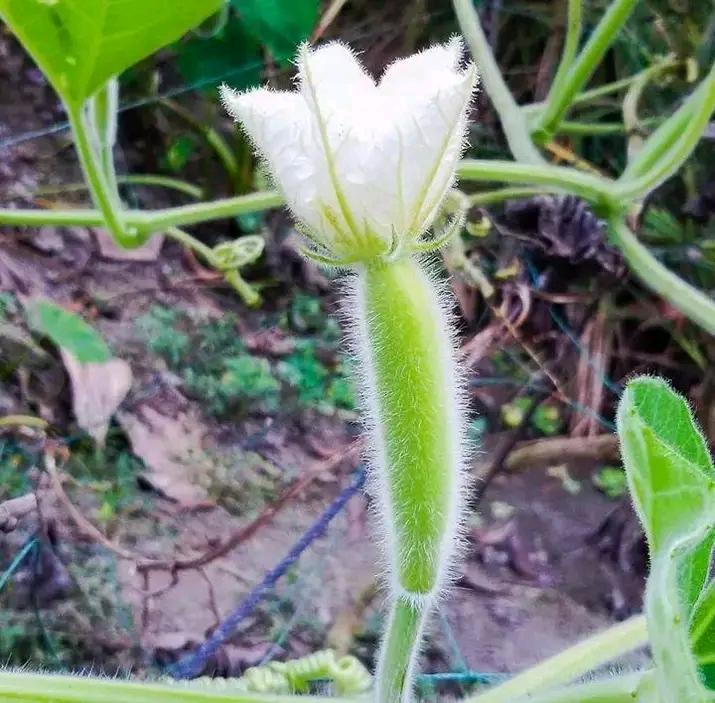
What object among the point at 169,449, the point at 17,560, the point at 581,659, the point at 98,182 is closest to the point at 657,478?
the point at 581,659

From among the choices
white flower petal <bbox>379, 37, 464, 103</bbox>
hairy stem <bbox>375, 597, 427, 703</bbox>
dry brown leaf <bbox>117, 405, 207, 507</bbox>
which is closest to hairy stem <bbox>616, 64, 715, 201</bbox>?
white flower petal <bbox>379, 37, 464, 103</bbox>

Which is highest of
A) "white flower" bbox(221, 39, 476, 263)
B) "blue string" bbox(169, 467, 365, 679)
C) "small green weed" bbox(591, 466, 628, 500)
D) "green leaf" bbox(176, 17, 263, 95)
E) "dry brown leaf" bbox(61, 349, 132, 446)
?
"green leaf" bbox(176, 17, 263, 95)

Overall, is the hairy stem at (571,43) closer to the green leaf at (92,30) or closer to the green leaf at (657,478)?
the green leaf at (92,30)

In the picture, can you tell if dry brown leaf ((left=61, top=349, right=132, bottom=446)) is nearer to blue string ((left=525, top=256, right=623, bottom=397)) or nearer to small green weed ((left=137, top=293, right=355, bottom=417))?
small green weed ((left=137, top=293, right=355, bottom=417))

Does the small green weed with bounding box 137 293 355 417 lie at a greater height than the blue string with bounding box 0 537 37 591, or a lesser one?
greater

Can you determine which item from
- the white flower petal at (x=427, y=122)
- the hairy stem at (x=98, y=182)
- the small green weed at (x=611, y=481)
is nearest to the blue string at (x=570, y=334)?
the small green weed at (x=611, y=481)

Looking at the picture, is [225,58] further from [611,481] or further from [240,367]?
[611,481]

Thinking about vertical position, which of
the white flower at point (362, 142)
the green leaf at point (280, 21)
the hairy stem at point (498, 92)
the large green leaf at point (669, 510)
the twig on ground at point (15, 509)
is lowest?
the twig on ground at point (15, 509)
